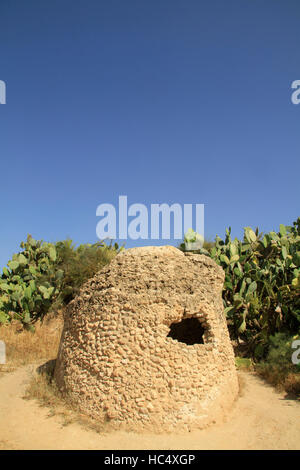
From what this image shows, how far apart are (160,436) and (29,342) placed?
19.2 ft

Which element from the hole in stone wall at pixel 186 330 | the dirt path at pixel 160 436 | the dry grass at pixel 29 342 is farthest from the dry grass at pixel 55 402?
the hole in stone wall at pixel 186 330

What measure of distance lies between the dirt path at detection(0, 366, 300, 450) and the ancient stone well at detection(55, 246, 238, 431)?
0.18 m

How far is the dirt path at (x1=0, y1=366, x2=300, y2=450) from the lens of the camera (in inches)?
153

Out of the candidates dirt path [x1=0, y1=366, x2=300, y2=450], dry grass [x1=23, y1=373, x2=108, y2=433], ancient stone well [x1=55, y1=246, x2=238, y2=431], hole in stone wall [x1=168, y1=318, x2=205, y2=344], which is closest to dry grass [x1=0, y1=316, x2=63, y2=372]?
dry grass [x1=23, y1=373, x2=108, y2=433]

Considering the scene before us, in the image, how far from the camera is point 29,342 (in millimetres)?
8867

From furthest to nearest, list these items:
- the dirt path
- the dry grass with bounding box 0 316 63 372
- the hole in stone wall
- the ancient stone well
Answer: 1. the dry grass with bounding box 0 316 63 372
2. the hole in stone wall
3. the ancient stone well
4. the dirt path

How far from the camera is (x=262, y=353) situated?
24.6 feet

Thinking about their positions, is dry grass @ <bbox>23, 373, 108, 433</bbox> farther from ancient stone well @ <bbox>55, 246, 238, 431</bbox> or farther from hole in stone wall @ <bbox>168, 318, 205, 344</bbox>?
hole in stone wall @ <bbox>168, 318, 205, 344</bbox>

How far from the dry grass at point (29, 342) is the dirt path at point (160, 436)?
251cm

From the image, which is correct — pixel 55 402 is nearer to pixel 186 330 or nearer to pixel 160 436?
pixel 160 436

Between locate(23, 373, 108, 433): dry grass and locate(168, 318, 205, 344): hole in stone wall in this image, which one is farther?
locate(168, 318, 205, 344): hole in stone wall

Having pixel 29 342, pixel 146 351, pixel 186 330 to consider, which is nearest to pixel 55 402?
pixel 146 351
